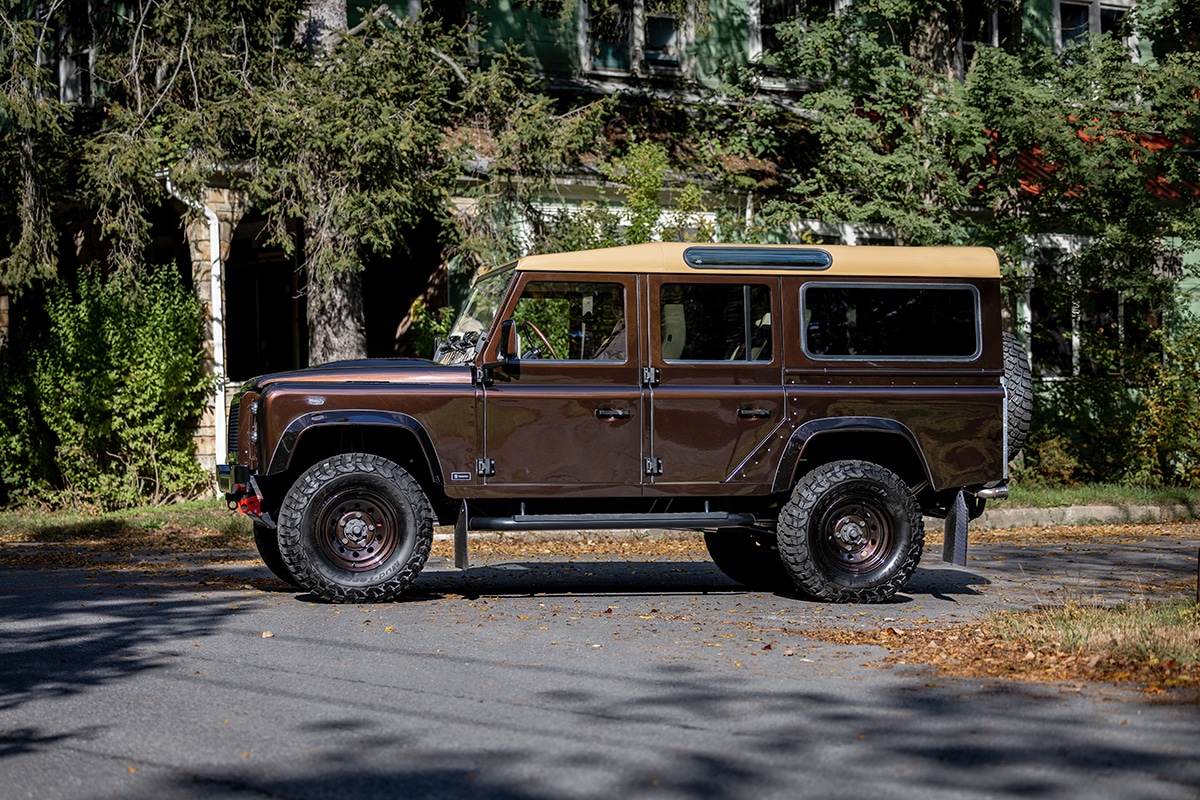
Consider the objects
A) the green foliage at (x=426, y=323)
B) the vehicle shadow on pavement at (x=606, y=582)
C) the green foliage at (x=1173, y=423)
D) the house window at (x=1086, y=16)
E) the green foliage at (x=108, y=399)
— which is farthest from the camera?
the house window at (x=1086, y=16)

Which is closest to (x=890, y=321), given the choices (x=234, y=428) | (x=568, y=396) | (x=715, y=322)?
(x=715, y=322)

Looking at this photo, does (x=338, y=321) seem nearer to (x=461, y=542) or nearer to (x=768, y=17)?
(x=461, y=542)

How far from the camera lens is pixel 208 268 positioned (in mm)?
18578

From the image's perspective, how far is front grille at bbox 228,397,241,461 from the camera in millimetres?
10055

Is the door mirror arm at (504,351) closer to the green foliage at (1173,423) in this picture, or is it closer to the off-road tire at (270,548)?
the off-road tire at (270,548)

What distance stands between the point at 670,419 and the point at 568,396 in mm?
705

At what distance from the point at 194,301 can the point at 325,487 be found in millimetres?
9319

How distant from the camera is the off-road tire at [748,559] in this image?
35.8ft

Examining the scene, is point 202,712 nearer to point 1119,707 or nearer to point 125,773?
point 125,773

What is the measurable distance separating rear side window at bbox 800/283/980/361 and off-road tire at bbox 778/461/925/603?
83 centimetres

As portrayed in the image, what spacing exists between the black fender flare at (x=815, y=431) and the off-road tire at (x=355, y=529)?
2.39 metres

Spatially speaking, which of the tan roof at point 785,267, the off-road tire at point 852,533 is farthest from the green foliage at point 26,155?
the off-road tire at point 852,533

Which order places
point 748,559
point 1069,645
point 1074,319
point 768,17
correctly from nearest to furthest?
1. point 1069,645
2. point 748,559
3. point 1074,319
4. point 768,17

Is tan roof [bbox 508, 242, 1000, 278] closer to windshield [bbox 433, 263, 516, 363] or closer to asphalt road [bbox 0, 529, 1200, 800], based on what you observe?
windshield [bbox 433, 263, 516, 363]
